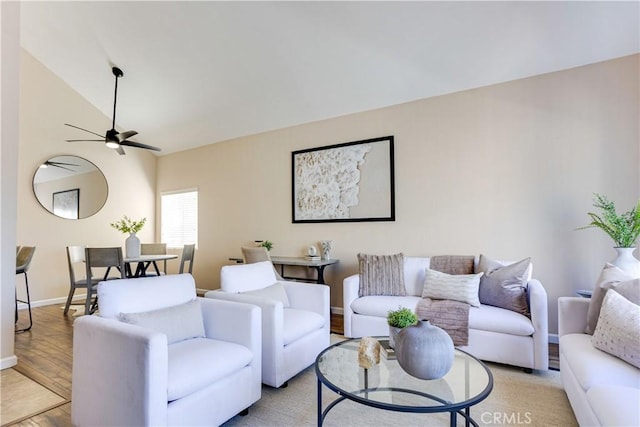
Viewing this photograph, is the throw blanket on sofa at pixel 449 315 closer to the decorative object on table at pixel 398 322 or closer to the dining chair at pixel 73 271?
the decorative object on table at pixel 398 322

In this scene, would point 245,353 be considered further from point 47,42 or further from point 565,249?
point 47,42

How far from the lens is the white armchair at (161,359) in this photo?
146cm

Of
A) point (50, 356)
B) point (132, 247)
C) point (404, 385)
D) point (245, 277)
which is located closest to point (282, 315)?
point (245, 277)

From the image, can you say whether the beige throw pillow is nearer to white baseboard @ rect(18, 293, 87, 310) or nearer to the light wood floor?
the light wood floor

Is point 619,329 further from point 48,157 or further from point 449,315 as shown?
point 48,157

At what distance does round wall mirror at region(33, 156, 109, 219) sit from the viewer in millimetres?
4922

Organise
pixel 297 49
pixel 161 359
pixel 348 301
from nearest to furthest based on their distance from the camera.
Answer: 1. pixel 161 359
2. pixel 348 301
3. pixel 297 49

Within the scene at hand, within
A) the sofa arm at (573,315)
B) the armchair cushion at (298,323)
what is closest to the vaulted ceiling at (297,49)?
the sofa arm at (573,315)

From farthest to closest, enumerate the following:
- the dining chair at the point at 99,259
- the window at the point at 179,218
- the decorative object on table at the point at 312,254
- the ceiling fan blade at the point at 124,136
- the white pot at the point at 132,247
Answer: the window at the point at 179,218 < the white pot at the point at 132,247 < the decorative object on table at the point at 312,254 < the ceiling fan blade at the point at 124,136 < the dining chair at the point at 99,259

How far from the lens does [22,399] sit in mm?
2176

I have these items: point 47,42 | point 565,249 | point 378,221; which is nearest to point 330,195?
point 378,221

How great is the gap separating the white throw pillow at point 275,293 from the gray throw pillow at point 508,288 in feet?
5.79

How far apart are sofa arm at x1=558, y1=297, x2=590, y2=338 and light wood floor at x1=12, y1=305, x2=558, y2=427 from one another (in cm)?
89
